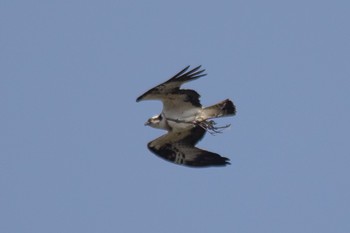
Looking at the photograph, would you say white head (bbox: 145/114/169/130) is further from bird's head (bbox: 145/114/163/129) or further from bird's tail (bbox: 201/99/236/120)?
bird's tail (bbox: 201/99/236/120)

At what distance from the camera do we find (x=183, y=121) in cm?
2750

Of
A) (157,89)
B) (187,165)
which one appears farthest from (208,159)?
(157,89)

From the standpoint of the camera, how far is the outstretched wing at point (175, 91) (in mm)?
26469

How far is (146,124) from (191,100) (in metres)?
1.28

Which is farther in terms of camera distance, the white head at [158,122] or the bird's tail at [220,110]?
the white head at [158,122]

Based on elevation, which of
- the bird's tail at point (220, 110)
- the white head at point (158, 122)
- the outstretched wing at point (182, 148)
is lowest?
the outstretched wing at point (182, 148)

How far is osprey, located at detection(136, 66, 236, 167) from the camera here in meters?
26.9

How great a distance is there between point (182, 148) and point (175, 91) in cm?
178

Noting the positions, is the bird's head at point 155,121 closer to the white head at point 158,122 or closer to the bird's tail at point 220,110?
the white head at point 158,122

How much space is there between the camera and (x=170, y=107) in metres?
27.5

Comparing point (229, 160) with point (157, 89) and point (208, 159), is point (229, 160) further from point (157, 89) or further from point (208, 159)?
point (157, 89)

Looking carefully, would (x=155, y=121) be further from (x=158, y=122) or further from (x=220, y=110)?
(x=220, y=110)

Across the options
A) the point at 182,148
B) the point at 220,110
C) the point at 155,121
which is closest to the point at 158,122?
the point at 155,121

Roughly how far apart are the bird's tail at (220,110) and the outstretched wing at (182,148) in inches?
25.8
